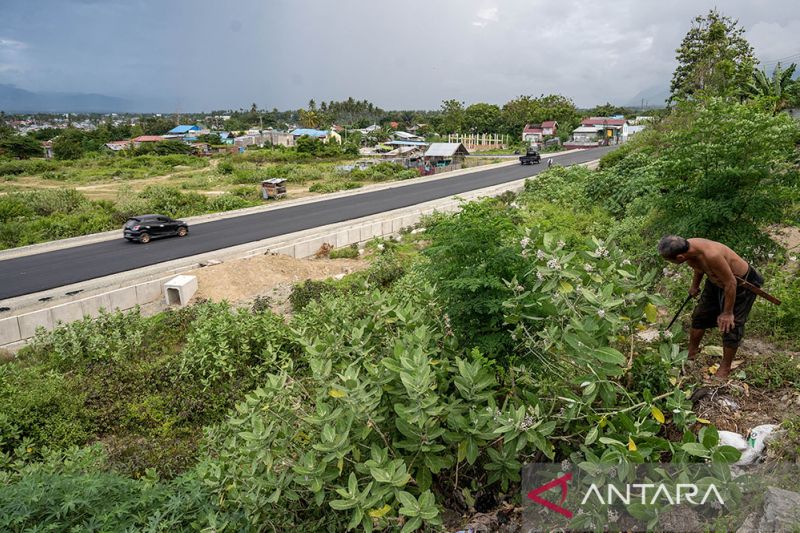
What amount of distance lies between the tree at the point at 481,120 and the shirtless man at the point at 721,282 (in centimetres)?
8405

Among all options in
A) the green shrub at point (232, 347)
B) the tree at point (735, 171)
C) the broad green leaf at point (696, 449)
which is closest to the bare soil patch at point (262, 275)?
the green shrub at point (232, 347)

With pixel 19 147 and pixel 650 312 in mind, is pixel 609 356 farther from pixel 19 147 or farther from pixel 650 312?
pixel 19 147

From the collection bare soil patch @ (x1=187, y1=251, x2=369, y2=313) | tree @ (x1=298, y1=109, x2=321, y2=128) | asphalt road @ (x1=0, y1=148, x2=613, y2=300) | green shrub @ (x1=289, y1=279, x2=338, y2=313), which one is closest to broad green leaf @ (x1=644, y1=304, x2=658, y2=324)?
green shrub @ (x1=289, y1=279, x2=338, y2=313)

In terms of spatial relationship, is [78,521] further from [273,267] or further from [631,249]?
[273,267]

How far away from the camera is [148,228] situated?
19141 mm

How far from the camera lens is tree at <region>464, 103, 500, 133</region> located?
282ft

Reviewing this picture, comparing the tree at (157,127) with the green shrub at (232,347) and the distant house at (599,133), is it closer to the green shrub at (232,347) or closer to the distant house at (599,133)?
the distant house at (599,133)

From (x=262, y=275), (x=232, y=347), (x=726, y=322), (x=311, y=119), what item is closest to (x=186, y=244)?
(x=262, y=275)

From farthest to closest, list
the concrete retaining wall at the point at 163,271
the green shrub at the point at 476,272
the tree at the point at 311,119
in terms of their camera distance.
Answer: the tree at the point at 311,119 → the concrete retaining wall at the point at 163,271 → the green shrub at the point at 476,272

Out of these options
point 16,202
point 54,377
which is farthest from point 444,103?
point 54,377

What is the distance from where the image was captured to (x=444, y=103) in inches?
3804

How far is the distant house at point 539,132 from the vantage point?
77.2 m

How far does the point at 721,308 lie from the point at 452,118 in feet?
296

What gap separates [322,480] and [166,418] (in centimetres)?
538
